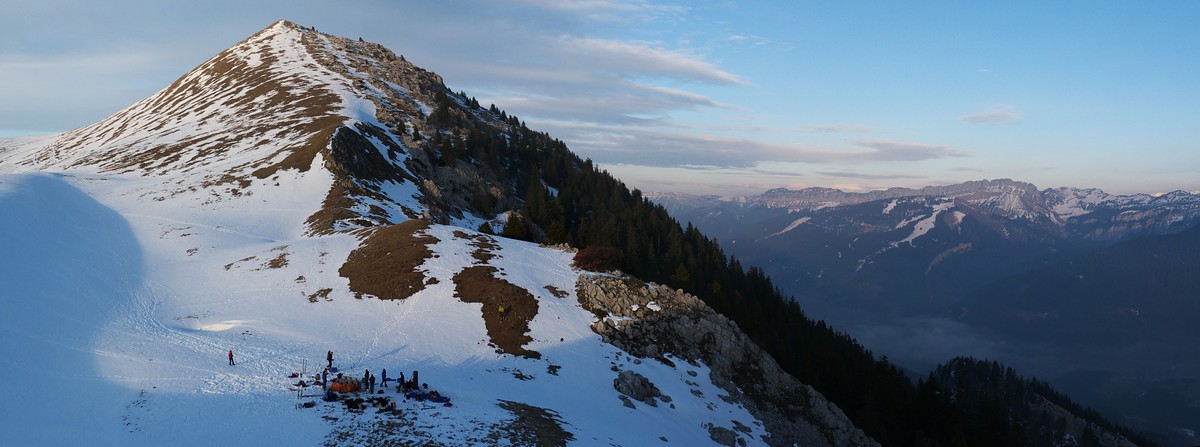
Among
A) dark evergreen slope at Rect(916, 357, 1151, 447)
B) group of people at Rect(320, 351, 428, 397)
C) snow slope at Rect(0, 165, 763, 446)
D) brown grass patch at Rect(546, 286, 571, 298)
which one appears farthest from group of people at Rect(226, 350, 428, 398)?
dark evergreen slope at Rect(916, 357, 1151, 447)

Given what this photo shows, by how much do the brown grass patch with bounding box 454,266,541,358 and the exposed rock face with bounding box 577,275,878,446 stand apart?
563 cm

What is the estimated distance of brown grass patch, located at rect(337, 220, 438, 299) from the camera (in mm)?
50938

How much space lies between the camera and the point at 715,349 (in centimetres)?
5241

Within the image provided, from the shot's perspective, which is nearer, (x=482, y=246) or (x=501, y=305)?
(x=501, y=305)

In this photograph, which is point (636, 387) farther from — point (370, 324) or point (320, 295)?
point (320, 295)

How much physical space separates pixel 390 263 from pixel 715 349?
97.6 feet

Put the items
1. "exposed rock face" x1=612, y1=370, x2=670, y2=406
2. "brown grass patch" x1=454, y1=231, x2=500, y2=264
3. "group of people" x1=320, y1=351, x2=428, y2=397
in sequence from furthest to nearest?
"brown grass patch" x1=454, y1=231, x2=500, y2=264 → "exposed rock face" x1=612, y1=370, x2=670, y2=406 → "group of people" x1=320, y1=351, x2=428, y2=397

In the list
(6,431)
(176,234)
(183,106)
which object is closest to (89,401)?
(6,431)

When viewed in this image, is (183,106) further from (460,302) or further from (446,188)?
(460,302)

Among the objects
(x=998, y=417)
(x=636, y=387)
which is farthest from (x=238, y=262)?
(x=998, y=417)

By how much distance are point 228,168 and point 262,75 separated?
84888mm

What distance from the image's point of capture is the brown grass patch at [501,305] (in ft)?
147

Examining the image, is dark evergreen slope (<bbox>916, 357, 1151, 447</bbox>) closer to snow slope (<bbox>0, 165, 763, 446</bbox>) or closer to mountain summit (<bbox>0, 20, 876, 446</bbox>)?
mountain summit (<bbox>0, 20, 876, 446</bbox>)

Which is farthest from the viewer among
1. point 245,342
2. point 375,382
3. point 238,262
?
point 238,262
